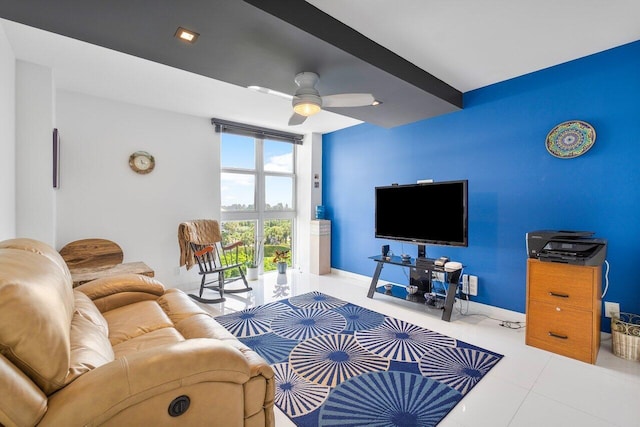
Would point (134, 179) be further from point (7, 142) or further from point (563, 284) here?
point (563, 284)

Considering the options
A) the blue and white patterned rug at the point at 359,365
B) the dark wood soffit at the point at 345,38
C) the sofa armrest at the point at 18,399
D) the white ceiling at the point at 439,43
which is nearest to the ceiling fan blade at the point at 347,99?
the dark wood soffit at the point at 345,38

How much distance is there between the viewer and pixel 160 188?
399 cm

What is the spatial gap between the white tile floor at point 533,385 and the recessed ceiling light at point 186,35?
2445 mm

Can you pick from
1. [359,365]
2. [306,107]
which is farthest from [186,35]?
[359,365]

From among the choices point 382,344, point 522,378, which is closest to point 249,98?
point 382,344

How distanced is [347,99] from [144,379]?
2208 millimetres

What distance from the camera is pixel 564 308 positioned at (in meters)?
2.35

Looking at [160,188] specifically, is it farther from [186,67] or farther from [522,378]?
[522,378]

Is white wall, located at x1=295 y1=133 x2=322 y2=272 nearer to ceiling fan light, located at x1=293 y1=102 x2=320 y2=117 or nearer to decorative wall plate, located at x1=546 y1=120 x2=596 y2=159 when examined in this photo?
ceiling fan light, located at x1=293 y1=102 x2=320 y2=117

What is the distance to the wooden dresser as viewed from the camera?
223 cm

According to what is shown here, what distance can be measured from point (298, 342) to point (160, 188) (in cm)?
282

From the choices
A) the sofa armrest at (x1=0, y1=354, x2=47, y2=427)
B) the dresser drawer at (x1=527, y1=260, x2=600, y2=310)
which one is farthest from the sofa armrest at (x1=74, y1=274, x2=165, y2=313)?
the dresser drawer at (x1=527, y1=260, x2=600, y2=310)

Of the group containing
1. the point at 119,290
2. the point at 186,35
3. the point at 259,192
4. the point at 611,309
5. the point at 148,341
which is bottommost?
the point at 611,309

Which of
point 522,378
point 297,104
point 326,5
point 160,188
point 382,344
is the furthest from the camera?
point 160,188
